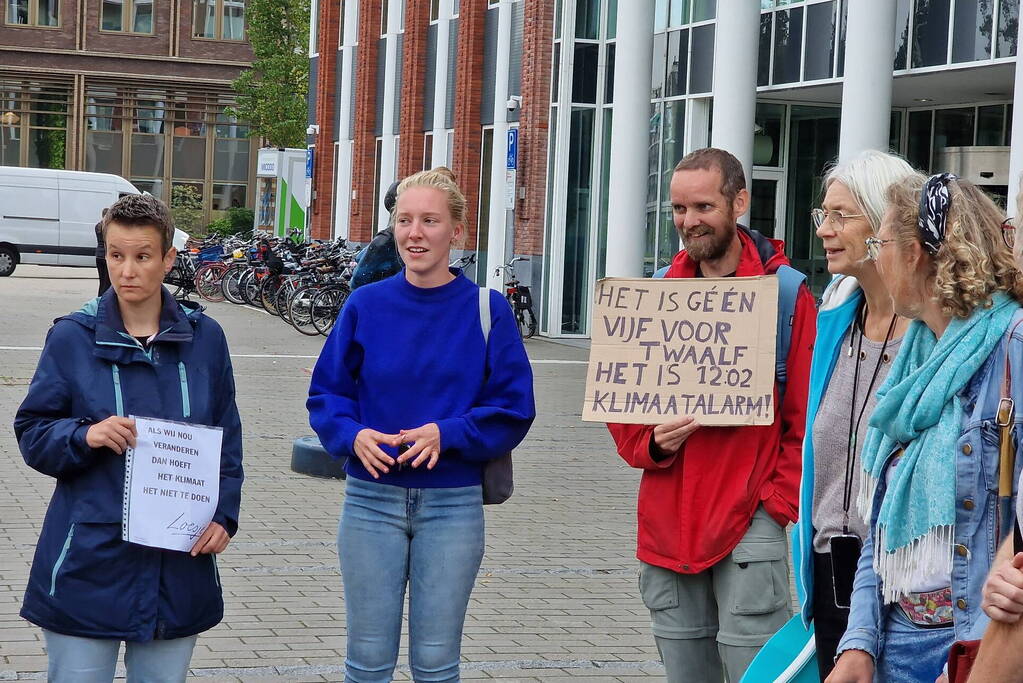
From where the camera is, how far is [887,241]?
3.19 meters

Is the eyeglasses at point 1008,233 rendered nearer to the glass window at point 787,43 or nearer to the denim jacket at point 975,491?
the denim jacket at point 975,491

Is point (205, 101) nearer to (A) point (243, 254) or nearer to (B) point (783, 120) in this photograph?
(A) point (243, 254)

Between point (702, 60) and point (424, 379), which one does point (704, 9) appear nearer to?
point (702, 60)

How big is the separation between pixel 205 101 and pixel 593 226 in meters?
41.0

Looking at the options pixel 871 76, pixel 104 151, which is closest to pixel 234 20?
pixel 104 151

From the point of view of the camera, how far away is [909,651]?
10.2 feet

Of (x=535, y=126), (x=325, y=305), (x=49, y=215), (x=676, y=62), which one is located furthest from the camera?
(x=49, y=215)

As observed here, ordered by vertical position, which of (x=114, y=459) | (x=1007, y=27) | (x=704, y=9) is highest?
(x=704, y=9)

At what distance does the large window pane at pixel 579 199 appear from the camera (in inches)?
969

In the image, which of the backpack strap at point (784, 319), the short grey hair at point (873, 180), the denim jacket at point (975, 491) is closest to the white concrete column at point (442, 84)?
the backpack strap at point (784, 319)

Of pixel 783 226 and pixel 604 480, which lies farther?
pixel 783 226

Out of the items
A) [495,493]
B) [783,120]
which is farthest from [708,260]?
[783,120]

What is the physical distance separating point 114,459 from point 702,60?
62.3 ft

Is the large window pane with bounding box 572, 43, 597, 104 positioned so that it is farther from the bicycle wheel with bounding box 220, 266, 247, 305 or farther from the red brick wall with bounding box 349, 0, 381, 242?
the red brick wall with bounding box 349, 0, 381, 242
